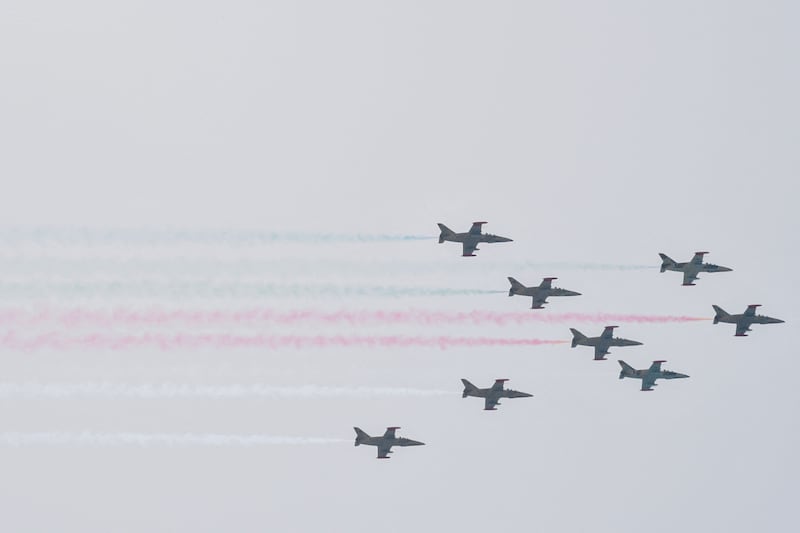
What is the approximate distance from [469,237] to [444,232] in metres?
1.56

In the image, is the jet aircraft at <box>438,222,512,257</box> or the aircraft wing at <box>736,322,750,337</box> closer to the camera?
the jet aircraft at <box>438,222,512,257</box>

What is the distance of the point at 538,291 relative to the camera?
5910 inches

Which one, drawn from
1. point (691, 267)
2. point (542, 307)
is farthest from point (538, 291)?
point (691, 267)

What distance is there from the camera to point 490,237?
148125 millimetres

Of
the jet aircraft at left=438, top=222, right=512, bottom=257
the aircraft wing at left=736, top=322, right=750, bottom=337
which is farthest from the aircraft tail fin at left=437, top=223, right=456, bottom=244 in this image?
the aircraft wing at left=736, top=322, right=750, bottom=337

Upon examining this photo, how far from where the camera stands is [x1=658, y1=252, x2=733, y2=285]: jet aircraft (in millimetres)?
152125

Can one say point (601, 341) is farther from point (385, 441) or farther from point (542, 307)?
point (385, 441)

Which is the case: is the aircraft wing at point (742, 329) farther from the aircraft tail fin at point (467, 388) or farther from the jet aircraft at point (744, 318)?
the aircraft tail fin at point (467, 388)

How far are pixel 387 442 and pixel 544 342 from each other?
11.4 m

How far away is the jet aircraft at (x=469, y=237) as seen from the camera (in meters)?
148

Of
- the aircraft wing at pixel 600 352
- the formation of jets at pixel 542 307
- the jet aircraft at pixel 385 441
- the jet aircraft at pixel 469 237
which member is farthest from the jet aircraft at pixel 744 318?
the jet aircraft at pixel 385 441

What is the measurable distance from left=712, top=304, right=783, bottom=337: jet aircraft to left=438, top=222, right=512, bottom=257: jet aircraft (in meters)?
15.3

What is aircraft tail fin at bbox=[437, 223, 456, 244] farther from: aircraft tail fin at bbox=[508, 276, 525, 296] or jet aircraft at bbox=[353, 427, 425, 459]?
jet aircraft at bbox=[353, 427, 425, 459]

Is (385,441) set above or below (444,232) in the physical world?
below
